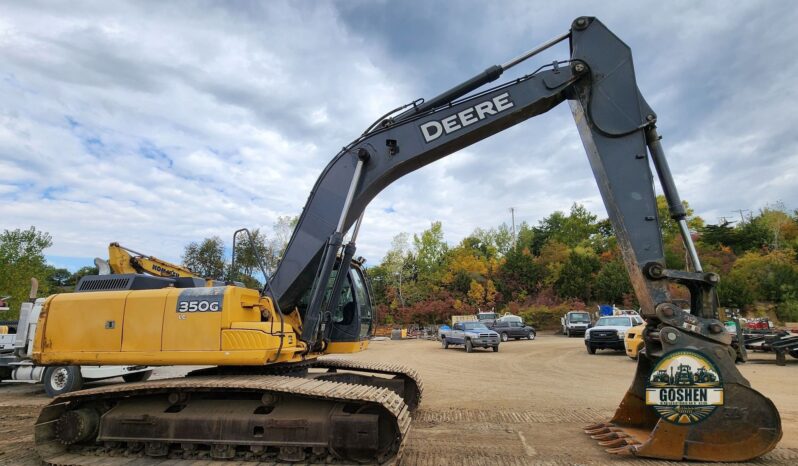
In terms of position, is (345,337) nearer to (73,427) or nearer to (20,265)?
(73,427)

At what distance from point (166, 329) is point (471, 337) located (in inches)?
714

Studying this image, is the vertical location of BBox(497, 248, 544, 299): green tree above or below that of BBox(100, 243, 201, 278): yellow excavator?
above

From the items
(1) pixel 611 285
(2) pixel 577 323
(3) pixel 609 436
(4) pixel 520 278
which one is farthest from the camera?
(4) pixel 520 278

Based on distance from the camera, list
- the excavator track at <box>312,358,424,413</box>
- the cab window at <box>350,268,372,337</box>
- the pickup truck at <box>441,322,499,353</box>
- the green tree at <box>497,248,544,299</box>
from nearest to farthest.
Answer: the cab window at <box>350,268,372,337</box>
the excavator track at <box>312,358,424,413</box>
the pickup truck at <box>441,322,499,353</box>
the green tree at <box>497,248,544,299</box>

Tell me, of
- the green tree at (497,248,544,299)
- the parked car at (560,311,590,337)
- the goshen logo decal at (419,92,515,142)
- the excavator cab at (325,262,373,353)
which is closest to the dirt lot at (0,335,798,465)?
the excavator cab at (325,262,373,353)

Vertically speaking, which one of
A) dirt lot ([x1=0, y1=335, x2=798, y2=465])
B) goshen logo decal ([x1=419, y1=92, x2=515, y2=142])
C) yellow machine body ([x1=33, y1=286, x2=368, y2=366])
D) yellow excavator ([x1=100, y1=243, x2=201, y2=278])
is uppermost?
goshen logo decal ([x1=419, y1=92, x2=515, y2=142])

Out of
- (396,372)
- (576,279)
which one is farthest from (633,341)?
(576,279)

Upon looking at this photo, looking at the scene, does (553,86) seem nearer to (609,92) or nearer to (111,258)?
(609,92)

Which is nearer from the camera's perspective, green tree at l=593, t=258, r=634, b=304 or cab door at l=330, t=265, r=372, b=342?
cab door at l=330, t=265, r=372, b=342

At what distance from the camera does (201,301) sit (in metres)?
5.34

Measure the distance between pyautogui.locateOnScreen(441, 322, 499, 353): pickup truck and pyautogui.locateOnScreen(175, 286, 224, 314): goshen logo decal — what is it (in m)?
18.0

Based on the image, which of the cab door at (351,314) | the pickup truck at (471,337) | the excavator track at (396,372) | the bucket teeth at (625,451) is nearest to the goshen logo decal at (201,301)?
the cab door at (351,314)

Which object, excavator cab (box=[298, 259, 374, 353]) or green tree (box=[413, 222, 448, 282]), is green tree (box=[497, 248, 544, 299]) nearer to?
green tree (box=[413, 222, 448, 282])

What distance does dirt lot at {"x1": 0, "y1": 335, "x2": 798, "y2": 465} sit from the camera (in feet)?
17.2
